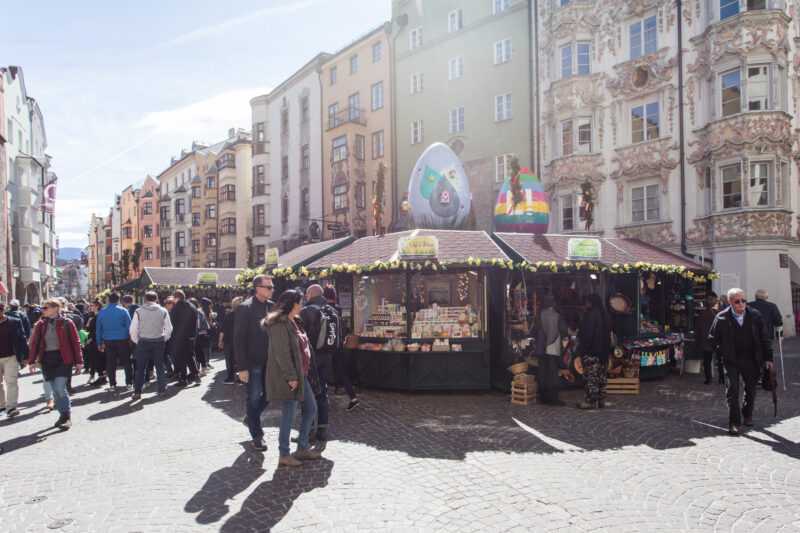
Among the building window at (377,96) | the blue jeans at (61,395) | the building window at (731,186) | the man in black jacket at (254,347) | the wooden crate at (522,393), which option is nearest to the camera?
the man in black jacket at (254,347)

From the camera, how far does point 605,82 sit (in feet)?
76.3

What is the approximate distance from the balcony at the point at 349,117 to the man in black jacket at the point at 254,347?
29228 millimetres

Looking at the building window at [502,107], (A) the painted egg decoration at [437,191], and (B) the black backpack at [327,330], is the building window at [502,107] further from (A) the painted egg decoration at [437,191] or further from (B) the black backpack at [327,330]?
(B) the black backpack at [327,330]

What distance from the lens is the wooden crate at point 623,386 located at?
9867 millimetres

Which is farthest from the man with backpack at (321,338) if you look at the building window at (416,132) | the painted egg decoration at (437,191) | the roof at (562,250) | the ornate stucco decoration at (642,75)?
the building window at (416,132)

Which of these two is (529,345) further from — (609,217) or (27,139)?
(27,139)

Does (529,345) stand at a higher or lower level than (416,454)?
higher

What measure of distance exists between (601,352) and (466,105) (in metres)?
22.6

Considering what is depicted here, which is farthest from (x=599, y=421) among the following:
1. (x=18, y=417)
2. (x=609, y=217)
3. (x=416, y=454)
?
(x=609, y=217)

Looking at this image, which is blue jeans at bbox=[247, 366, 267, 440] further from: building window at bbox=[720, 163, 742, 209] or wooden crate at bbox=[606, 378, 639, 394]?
building window at bbox=[720, 163, 742, 209]

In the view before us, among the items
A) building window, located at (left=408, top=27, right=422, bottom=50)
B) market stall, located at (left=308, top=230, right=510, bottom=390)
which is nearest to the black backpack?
market stall, located at (left=308, top=230, right=510, bottom=390)

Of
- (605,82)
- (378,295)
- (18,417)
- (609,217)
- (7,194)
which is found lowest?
(18,417)

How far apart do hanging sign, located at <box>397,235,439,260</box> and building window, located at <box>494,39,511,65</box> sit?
20.2 meters

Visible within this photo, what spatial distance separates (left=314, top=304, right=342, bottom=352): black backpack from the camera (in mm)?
7023
